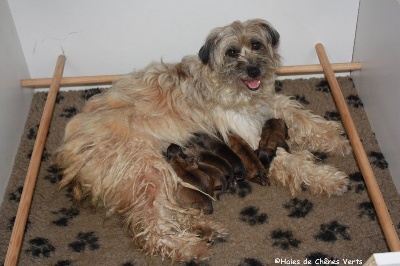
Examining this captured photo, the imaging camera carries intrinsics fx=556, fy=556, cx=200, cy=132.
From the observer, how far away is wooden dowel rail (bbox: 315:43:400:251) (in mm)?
2859

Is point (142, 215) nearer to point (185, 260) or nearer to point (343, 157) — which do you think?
point (185, 260)

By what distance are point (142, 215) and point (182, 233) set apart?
0.24 metres

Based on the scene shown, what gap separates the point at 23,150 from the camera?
3.97 meters

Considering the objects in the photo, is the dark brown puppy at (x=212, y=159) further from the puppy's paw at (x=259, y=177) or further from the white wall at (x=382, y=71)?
the white wall at (x=382, y=71)

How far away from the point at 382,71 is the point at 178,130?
1.39 meters

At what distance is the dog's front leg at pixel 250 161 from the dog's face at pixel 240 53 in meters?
0.36

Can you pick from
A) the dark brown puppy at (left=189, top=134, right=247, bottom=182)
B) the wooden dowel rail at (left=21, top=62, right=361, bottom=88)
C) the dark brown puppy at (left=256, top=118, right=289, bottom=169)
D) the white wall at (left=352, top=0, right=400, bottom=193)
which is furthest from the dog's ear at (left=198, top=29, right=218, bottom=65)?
the white wall at (left=352, top=0, right=400, bottom=193)

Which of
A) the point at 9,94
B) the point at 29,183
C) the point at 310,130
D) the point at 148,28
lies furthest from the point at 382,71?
the point at 9,94

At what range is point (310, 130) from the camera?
12.2 feet

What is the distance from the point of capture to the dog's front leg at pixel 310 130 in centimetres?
371

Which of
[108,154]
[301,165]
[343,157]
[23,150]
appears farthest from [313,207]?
[23,150]

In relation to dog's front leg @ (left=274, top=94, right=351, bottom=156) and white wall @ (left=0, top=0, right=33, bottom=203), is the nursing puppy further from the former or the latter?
white wall @ (left=0, top=0, right=33, bottom=203)

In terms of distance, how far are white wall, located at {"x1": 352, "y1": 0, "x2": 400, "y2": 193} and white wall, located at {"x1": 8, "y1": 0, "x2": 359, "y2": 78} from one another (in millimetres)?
224

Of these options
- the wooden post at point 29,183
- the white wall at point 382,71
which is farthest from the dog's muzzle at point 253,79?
the wooden post at point 29,183
